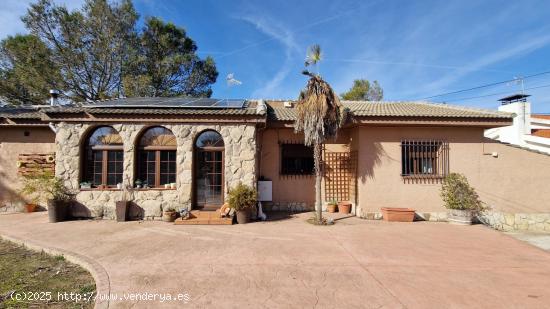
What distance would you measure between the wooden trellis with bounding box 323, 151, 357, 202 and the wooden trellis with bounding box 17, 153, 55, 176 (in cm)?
1083

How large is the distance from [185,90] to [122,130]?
1130 cm

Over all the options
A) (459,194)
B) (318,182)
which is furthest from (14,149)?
(459,194)

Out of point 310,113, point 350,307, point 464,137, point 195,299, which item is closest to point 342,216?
point 310,113

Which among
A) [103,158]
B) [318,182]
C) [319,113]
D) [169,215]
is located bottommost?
[169,215]

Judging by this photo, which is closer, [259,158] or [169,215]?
[169,215]

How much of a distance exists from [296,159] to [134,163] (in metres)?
6.09

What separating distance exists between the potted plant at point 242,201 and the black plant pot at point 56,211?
18.1 ft

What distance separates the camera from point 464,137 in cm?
999

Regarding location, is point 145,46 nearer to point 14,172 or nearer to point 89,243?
point 14,172

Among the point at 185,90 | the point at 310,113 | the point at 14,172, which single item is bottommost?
the point at 14,172

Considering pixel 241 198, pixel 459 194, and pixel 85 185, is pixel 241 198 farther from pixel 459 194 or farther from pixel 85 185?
pixel 459 194

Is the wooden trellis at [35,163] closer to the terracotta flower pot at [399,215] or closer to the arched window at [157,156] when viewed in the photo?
the arched window at [157,156]

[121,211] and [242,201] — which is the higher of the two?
[242,201]

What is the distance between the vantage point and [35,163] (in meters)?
10.2
